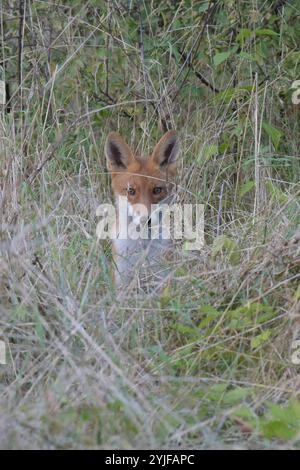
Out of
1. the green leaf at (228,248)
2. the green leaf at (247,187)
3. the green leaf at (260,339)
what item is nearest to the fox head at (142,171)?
the green leaf at (247,187)

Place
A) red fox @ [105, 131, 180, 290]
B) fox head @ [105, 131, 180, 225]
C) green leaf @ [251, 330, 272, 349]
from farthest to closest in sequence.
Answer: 1. fox head @ [105, 131, 180, 225]
2. red fox @ [105, 131, 180, 290]
3. green leaf @ [251, 330, 272, 349]

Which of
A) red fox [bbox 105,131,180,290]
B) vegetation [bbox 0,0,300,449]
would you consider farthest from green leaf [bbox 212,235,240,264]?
red fox [bbox 105,131,180,290]

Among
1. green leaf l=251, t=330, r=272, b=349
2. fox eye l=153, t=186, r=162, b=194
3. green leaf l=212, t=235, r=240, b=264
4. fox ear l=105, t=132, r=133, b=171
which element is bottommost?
green leaf l=251, t=330, r=272, b=349

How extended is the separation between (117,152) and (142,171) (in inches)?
8.9

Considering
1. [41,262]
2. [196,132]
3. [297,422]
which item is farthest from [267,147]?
[297,422]

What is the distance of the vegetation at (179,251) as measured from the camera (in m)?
3.46

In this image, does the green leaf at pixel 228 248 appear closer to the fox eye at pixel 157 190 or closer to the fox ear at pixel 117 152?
the fox eye at pixel 157 190

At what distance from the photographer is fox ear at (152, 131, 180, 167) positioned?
5887 millimetres

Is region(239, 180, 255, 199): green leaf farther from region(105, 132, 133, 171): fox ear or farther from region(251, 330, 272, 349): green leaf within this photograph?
region(251, 330, 272, 349): green leaf

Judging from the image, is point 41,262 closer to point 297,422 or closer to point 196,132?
point 297,422

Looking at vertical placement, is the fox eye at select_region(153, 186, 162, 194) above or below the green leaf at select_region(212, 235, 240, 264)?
above

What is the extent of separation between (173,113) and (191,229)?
1.36 metres

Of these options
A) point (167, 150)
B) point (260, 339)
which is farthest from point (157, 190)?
point (260, 339)

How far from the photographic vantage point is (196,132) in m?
6.58
